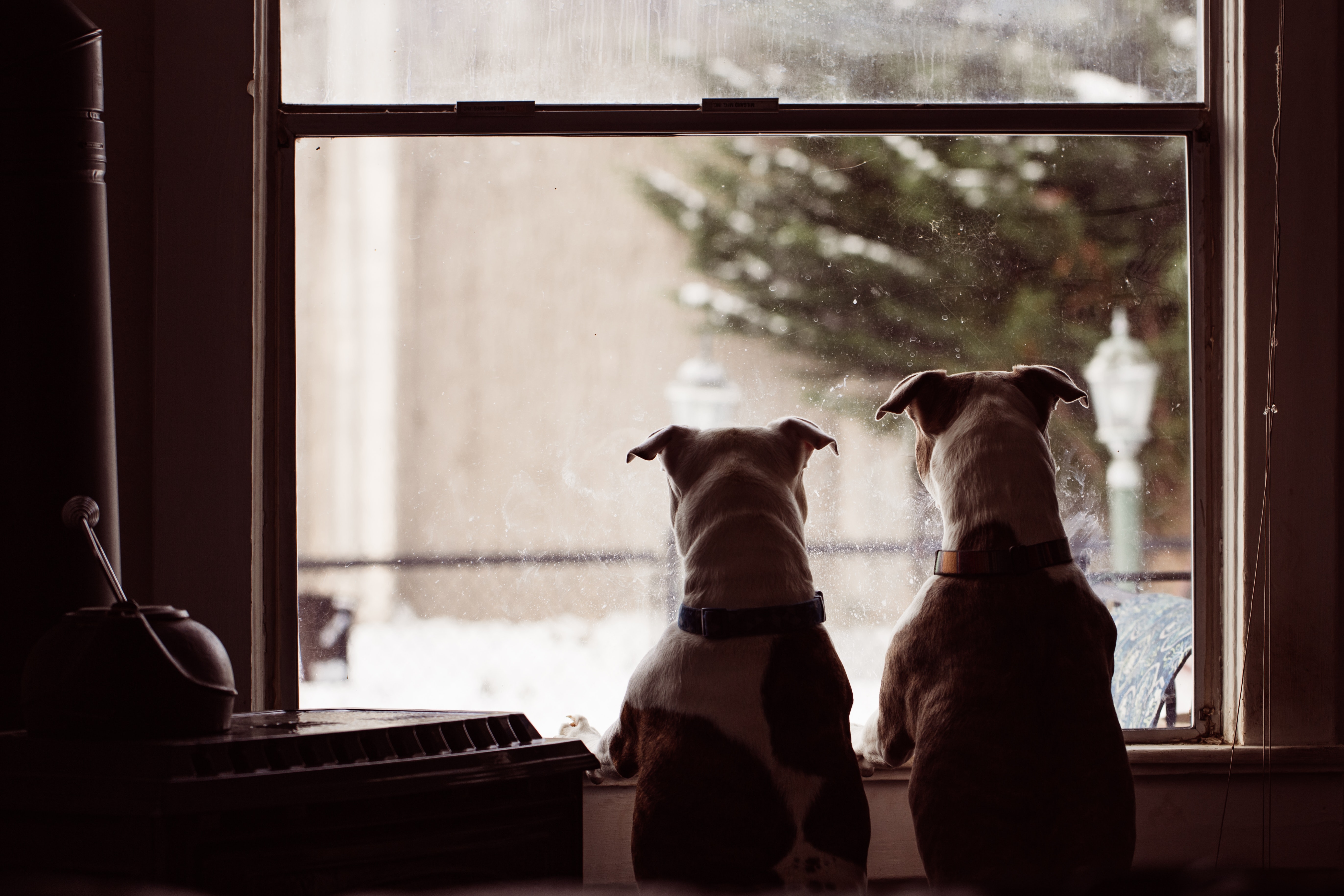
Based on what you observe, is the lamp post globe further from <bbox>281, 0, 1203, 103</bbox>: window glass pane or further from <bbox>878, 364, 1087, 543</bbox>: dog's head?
<bbox>281, 0, 1203, 103</bbox>: window glass pane

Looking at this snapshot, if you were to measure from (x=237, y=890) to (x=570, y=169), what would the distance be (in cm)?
155

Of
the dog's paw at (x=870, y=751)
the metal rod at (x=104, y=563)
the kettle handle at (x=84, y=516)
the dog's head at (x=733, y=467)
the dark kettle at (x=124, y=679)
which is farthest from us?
the dog's paw at (x=870, y=751)

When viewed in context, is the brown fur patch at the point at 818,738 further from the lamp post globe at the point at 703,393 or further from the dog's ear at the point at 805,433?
the lamp post globe at the point at 703,393

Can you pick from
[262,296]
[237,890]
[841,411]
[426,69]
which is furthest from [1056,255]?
[237,890]

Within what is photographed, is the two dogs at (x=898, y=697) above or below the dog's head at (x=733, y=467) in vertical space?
below

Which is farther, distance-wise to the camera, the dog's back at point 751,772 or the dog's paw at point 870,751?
the dog's paw at point 870,751

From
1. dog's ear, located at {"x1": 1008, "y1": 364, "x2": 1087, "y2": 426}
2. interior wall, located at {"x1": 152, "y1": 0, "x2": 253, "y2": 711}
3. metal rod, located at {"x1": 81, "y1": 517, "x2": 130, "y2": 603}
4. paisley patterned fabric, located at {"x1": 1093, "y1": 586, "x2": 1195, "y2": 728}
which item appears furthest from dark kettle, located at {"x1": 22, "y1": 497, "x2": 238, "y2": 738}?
paisley patterned fabric, located at {"x1": 1093, "y1": 586, "x2": 1195, "y2": 728}

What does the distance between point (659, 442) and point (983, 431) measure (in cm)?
59

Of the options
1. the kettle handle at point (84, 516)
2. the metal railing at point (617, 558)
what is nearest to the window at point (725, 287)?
the metal railing at point (617, 558)

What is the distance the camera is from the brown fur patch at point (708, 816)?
1.66 meters

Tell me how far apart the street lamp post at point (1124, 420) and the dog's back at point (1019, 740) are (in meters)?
0.52

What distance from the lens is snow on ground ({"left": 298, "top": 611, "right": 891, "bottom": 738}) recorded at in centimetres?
229

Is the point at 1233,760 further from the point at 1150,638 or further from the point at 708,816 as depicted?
the point at 708,816

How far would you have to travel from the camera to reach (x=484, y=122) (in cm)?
226
